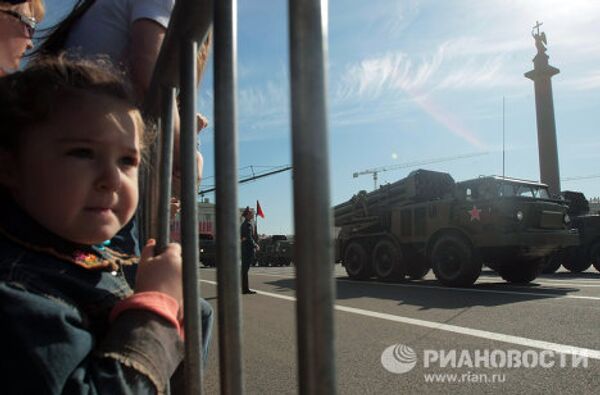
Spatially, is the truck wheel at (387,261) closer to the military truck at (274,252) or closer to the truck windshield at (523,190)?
the truck windshield at (523,190)

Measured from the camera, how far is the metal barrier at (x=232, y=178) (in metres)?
0.47

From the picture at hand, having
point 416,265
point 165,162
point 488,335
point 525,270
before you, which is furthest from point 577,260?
point 165,162

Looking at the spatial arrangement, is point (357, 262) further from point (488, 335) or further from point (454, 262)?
point (488, 335)

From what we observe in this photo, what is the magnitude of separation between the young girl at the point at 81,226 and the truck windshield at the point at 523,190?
8969 mm

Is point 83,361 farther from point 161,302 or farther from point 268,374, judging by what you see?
point 268,374

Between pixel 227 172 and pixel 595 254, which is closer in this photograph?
pixel 227 172

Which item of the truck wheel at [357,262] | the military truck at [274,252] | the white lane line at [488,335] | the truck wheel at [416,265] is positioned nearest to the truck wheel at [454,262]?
the truck wheel at [416,265]

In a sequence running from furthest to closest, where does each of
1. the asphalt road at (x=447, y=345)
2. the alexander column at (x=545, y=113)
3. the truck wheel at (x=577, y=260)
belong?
the alexander column at (x=545, y=113) → the truck wheel at (x=577, y=260) → the asphalt road at (x=447, y=345)

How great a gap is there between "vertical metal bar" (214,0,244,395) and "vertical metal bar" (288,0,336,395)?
21cm

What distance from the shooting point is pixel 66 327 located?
0.78 metres

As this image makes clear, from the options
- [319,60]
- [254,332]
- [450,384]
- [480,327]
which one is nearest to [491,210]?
[480,327]

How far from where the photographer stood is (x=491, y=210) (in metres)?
8.91

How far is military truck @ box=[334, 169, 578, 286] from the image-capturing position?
28.7ft
